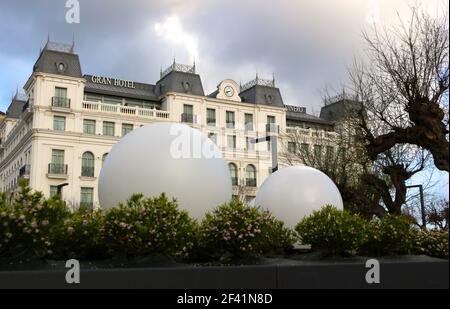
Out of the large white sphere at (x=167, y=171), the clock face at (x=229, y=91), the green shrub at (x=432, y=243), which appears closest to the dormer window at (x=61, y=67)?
the clock face at (x=229, y=91)

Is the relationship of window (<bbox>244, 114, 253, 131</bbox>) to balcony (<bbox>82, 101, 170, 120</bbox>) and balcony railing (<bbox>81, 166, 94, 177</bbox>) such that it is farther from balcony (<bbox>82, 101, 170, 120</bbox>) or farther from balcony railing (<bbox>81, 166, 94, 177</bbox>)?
balcony railing (<bbox>81, 166, 94, 177</bbox>)

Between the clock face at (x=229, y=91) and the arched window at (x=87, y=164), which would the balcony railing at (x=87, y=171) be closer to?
the arched window at (x=87, y=164)

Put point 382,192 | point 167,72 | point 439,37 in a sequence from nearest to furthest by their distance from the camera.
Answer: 1. point 439,37
2. point 382,192
3. point 167,72

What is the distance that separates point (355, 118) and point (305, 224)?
14.1 m

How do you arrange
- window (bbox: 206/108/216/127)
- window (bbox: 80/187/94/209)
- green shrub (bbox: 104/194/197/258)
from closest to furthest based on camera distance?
green shrub (bbox: 104/194/197/258), window (bbox: 80/187/94/209), window (bbox: 206/108/216/127)

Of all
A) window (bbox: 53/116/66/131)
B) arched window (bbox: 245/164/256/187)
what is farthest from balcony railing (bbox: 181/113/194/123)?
window (bbox: 53/116/66/131)

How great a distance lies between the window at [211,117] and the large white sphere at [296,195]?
38680 mm

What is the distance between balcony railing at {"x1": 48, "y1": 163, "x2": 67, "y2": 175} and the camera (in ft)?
143

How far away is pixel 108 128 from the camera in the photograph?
46.9m

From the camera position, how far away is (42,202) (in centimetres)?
848

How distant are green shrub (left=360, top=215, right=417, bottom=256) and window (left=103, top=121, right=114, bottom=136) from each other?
3890 cm

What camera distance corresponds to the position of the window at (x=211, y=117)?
51.2m
